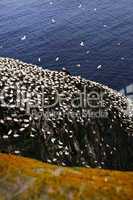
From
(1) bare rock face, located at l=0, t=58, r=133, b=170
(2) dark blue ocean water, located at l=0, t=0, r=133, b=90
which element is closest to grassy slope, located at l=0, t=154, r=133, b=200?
(1) bare rock face, located at l=0, t=58, r=133, b=170

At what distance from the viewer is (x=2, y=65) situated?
31859 millimetres

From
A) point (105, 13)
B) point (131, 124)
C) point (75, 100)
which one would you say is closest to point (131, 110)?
point (131, 124)

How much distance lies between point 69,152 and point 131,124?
9.40 meters

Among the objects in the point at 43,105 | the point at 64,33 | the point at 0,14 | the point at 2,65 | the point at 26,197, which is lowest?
the point at 26,197

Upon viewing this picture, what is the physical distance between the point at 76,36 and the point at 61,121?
2681 inches

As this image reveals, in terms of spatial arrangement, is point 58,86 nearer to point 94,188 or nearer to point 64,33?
point 94,188

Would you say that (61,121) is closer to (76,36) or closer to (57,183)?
(57,183)

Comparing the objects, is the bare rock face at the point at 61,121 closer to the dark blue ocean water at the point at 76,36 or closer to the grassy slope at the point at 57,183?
the grassy slope at the point at 57,183

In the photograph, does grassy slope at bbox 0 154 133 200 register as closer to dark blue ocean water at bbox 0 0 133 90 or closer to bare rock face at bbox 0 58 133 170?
bare rock face at bbox 0 58 133 170

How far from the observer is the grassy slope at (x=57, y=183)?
7852mm

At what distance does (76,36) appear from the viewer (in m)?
93.4

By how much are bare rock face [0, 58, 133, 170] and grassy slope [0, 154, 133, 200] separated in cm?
1388

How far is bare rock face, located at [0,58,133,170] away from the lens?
23953mm

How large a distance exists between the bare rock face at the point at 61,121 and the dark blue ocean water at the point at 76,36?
3902cm
